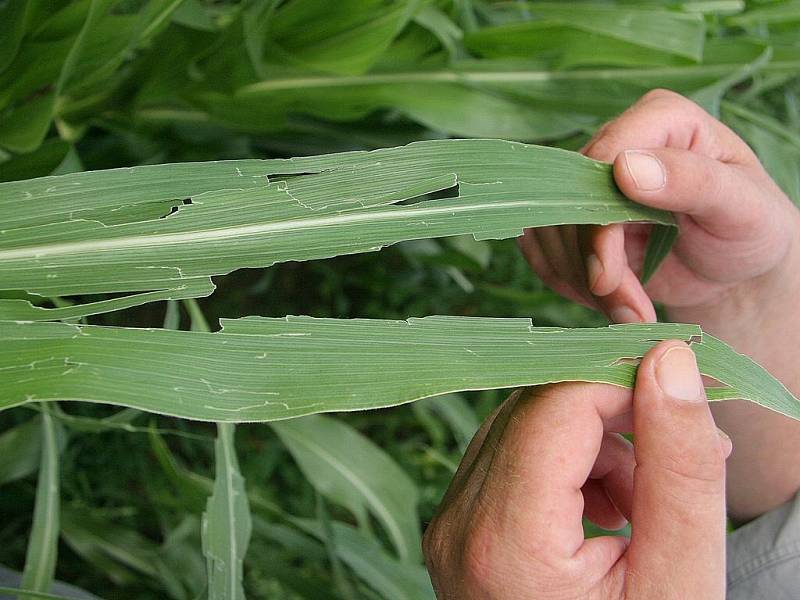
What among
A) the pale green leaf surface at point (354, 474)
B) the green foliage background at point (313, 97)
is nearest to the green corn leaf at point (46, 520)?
the green foliage background at point (313, 97)

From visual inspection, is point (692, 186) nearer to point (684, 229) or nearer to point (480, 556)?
point (684, 229)

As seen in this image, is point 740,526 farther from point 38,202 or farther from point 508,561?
point 38,202

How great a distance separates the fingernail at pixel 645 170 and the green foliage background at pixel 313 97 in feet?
0.65

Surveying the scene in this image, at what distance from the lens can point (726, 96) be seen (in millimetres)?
887

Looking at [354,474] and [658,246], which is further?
[354,474]

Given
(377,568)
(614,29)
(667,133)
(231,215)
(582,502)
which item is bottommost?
(377,568)

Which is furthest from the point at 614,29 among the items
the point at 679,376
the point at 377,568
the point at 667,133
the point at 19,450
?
the point at 19,450

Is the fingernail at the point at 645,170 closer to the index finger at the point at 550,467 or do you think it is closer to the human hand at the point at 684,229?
the human hand at the point at 684,229

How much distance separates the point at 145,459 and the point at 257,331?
0.74 meters

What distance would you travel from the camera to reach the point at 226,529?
0.46m

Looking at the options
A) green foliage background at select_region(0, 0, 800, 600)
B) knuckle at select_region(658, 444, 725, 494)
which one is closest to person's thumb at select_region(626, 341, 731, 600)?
knuckle at select_region(658, 444, 725, 494)

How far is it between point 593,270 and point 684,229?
80 millimetres

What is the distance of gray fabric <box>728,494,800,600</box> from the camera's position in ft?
1.77

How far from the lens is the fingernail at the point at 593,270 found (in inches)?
18.5
